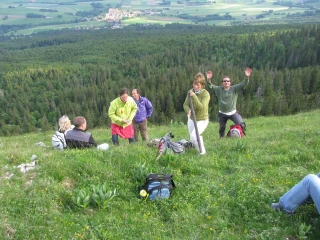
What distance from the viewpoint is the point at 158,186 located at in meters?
7.09

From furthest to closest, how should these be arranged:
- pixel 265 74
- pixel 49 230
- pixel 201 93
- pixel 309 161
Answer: pixel 265 74 → pixel 201 93 → pixel 309 161 → pixel 49 230

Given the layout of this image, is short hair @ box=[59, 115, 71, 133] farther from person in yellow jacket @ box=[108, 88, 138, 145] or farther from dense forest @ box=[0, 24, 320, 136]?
dense forest @ box=[0, 24, 320, 136]

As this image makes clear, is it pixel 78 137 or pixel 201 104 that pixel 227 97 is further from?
pixel 78 137

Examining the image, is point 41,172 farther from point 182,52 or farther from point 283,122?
point 182,52

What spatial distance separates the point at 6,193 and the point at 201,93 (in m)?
6.71

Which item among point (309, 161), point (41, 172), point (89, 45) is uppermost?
point (41, 172)

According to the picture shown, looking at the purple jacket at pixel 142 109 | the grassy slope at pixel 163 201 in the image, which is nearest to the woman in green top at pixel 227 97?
the grassy slope at pixel 163 201

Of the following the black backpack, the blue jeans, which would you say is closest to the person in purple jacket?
the black backpack

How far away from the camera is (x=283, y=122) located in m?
19.7

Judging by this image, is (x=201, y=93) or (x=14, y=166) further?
(x=201, y=93)

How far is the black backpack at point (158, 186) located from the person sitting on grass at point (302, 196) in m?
2.37

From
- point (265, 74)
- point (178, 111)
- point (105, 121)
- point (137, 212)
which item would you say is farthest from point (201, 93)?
point (265, 74)

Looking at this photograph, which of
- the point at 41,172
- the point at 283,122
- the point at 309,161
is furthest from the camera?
the point at 283,122

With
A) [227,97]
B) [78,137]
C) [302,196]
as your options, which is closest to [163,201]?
[302,196]
